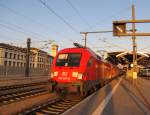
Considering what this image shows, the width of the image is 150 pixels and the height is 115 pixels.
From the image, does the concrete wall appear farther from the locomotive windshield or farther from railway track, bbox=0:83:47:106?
the locomotive windshield

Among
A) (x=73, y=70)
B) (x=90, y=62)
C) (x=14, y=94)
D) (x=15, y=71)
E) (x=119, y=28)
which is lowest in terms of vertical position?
(x=14, y=94)

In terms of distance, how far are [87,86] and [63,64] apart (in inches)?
74.1

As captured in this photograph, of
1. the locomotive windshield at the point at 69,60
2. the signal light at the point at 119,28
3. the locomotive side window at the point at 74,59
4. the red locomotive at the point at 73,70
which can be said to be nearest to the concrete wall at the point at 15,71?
the locomotive windshield at the point at 69,60

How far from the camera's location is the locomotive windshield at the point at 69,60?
14.2 m

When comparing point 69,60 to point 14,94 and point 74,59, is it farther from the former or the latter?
point 14,94

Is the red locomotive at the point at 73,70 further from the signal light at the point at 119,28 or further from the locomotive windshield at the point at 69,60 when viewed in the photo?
the signal light at the point at 119,28

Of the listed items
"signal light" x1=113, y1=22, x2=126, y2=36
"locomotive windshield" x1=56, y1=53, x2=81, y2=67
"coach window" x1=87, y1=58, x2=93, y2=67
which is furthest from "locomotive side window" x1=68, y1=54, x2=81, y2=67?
"signal light" x1=113, y1=22, x2=126, y2=36

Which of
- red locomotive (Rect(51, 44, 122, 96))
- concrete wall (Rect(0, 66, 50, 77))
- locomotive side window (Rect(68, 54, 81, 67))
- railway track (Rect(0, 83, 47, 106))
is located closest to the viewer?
red locomotive (Rect(51, 44, 122, 96))

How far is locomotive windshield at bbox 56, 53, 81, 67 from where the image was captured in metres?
14.2

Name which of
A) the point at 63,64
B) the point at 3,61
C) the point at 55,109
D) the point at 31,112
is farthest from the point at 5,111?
the point at 3,61

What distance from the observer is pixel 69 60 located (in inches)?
573

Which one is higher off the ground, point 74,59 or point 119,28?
point 119,28

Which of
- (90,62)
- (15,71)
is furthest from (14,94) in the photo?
(15,71)

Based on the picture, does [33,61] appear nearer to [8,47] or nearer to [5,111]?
[8,47]
